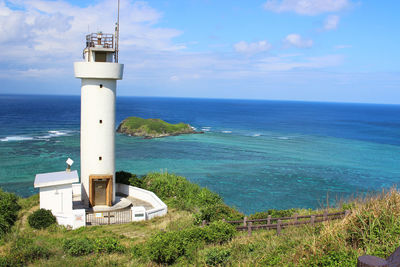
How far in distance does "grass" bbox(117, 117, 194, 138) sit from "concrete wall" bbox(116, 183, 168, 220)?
4143 centimetres

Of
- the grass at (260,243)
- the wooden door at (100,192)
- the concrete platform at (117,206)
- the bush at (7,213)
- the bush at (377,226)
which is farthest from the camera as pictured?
the wooden door at (100,192)

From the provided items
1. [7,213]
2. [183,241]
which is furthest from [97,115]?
[183,241]

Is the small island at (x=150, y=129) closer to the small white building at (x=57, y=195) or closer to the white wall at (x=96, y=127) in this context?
the white wall at (x=96, y=127)

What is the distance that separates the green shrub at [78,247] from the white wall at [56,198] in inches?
196

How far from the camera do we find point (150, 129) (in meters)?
63.6

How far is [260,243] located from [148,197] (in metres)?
11.0

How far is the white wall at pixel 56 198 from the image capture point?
50.6 ft

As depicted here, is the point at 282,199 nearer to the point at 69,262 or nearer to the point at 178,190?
the point at 178,190

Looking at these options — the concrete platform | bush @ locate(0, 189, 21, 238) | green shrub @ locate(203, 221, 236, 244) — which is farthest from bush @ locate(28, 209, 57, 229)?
green shrub @ locate(203, 221, 236, 244)

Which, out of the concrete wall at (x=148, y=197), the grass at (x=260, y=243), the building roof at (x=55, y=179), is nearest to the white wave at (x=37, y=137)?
the concrete wall at (x=148, y=197)

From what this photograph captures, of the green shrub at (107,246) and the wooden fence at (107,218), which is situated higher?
the green shrub at (107,246)

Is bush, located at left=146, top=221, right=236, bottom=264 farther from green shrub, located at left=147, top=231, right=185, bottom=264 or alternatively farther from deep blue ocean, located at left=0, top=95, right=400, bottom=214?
deep blue ocean, located at left=0, top=95, right=400, bottom=214

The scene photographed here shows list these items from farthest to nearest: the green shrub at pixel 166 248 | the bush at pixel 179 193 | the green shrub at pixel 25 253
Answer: the bush at pixel 179 193, the green shrub at pixel 166 248, the green shrub at pixel 25 253

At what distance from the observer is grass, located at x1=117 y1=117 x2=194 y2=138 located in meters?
62.7
